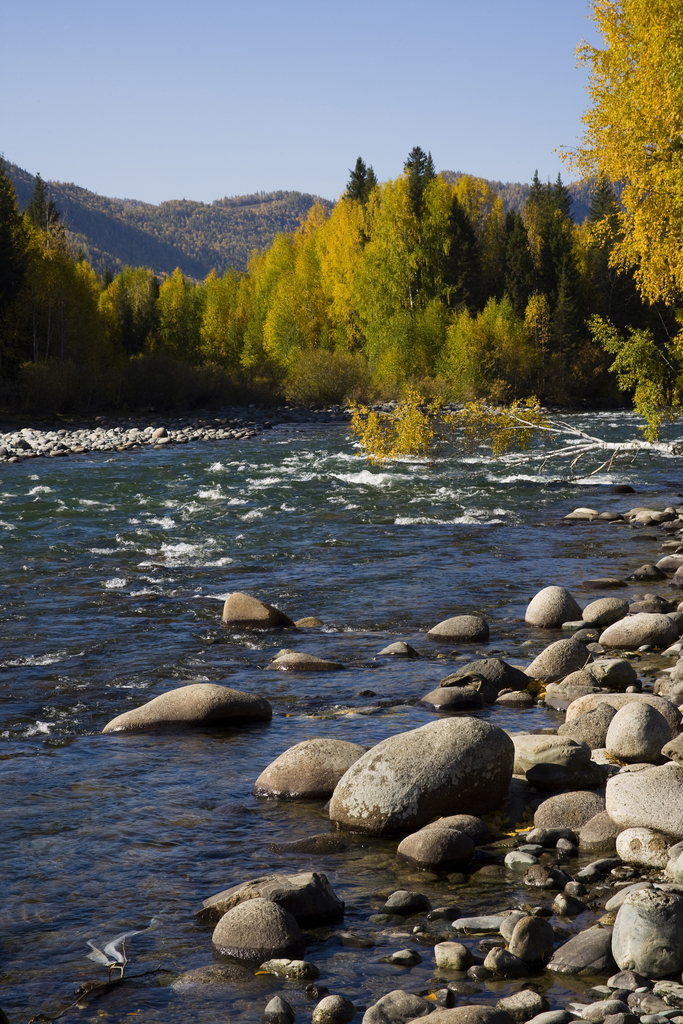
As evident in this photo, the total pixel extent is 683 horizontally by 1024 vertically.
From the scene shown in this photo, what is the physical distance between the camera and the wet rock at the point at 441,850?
5.08 m

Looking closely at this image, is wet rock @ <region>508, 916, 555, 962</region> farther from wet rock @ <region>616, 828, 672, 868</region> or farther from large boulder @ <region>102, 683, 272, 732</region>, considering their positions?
large boulder @ <region>102, 683, 272, 732</region>

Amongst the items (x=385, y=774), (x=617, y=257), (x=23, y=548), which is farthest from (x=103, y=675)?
(x=617, y=257)

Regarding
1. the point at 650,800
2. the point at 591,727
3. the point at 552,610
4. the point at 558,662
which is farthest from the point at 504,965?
the point at 552,610

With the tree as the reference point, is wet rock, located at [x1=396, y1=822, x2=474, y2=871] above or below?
below

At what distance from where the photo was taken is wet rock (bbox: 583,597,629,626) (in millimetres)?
10359

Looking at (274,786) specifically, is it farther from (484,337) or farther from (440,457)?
(484,337)

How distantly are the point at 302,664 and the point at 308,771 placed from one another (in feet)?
9.71

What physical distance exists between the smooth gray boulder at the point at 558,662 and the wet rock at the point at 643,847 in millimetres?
3476

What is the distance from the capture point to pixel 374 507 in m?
19.9

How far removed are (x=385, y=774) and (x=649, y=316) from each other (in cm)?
6477

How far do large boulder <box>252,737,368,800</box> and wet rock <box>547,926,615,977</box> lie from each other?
2274mm

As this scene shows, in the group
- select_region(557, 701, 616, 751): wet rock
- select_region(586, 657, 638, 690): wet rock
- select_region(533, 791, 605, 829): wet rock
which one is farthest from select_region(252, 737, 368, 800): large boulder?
select_region(586, 657, 638, 690): wet rock

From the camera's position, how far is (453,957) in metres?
4.02

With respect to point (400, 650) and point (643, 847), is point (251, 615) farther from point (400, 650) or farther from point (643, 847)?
point (643, 847)
